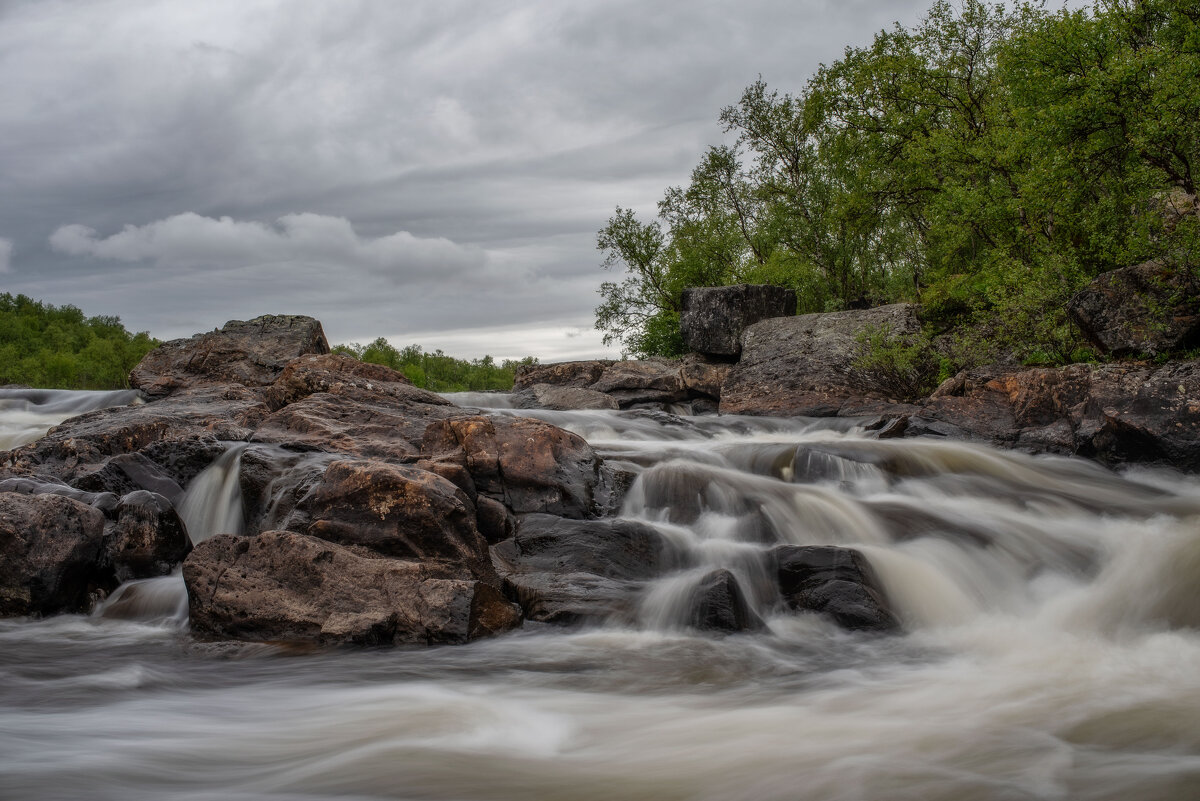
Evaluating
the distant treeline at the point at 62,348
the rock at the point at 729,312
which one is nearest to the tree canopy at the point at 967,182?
the rock at the point at 729,312

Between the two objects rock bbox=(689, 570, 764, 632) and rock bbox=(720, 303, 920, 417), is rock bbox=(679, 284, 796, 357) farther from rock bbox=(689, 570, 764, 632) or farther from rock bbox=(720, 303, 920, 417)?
rock bbox=(689, 570, 764, 632)

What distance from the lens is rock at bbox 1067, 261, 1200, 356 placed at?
1262cm

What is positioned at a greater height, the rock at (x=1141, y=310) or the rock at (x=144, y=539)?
the rock at (x=1141, y=310)

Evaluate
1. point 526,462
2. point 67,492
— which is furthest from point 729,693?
point 67,492

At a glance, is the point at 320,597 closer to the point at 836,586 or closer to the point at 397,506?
the point at 397,506

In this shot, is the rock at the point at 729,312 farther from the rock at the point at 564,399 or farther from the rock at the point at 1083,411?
the rock at the point at 1083,411

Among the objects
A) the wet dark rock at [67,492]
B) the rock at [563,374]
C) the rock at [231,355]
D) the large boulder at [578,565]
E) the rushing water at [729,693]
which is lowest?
the rushing water at [729,693]

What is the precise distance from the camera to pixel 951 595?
7.70 meters

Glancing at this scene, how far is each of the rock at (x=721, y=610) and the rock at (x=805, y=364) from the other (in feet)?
39.5

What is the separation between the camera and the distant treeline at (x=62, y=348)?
71625 millimetres

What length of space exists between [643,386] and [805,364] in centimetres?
555

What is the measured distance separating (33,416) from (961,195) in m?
23.2

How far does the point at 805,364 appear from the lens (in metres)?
20.6

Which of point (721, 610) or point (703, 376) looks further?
point (703, 376)
